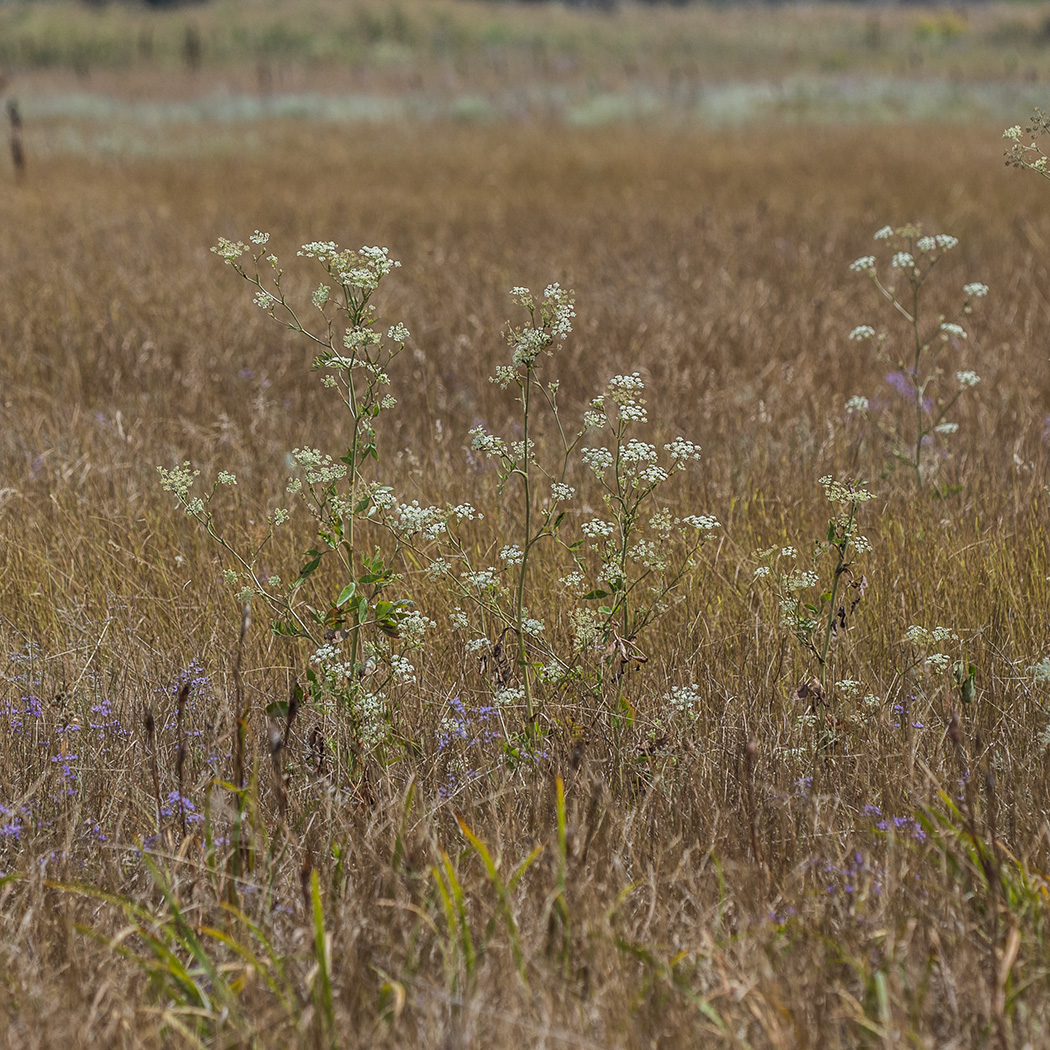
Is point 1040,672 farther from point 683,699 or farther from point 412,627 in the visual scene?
point 412,627

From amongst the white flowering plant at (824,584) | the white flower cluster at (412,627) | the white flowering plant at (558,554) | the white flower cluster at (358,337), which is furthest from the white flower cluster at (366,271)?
the white flowering plant at (824,584)

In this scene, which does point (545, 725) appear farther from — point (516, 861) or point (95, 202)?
point (95, 202)

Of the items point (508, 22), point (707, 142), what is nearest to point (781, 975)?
point (707, 142)

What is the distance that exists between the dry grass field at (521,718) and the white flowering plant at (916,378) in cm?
5

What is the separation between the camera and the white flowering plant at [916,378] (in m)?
3.21

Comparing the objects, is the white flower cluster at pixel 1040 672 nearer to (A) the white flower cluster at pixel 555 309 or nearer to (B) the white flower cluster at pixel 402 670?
(A) the white flower cluster at pixel 555 309

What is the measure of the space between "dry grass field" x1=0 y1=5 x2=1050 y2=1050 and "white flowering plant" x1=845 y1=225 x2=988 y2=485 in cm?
5

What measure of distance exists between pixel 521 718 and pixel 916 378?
2271 mm

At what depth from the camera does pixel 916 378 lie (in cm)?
381

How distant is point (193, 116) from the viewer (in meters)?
23.8

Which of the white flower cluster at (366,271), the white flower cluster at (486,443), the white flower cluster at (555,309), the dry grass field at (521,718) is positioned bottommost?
the dry grass field at (521,718)

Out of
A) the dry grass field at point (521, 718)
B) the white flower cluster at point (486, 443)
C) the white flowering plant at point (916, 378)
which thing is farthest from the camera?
the white flowering plant at point (916, 378)

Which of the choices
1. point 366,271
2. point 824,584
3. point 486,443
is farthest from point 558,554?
point 366,271

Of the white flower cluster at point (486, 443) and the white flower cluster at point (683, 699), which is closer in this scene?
the white flower cluster at point (486, 443)
